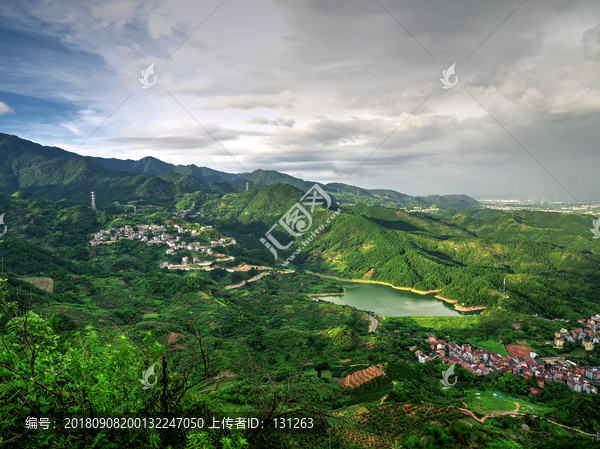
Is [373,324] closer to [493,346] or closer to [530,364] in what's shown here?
[493,346]

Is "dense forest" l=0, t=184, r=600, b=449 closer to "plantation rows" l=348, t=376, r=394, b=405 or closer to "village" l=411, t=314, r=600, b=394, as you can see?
"plantation rows" l=348, t=376, r=394, b=405

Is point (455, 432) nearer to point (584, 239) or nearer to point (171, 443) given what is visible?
point (171, 443)

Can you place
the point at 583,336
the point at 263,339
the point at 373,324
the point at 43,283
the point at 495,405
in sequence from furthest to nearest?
1. the point at 373,324
2. the point at 43,283
3. the point at 583,336
4. the point at 263,339
5. the point at 495,405

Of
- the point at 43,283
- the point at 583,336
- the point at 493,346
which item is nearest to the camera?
the point at 493,346

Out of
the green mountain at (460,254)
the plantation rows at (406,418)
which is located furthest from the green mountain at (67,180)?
the plantation rows at (406,418)

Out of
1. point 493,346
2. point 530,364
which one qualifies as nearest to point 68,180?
point 493,346

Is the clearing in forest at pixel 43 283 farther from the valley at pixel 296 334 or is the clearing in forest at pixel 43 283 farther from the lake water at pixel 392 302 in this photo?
the lake water at pixel 392 302

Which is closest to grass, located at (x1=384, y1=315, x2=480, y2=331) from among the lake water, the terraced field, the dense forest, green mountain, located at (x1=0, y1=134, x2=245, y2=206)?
the dense forest

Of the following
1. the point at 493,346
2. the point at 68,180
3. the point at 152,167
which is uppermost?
the point at 152,167
